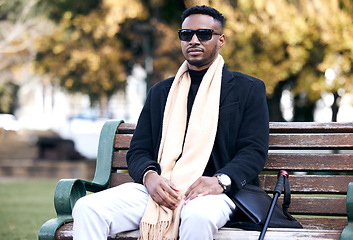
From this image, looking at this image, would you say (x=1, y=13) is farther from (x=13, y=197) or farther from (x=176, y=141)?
(x=176, y=141)

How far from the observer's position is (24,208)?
419 inches

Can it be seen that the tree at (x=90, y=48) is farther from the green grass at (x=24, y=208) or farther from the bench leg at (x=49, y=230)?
the bench leg at (x=49, y=230)

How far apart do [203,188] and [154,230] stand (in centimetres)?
38

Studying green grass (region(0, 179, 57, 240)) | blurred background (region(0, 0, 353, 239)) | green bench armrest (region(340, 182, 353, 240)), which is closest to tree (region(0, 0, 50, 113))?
blurred background (region(0, 0, 353, 239))

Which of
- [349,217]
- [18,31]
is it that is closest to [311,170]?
[349,217]

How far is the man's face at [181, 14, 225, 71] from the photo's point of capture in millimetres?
4227

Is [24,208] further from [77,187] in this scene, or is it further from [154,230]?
[154,230]

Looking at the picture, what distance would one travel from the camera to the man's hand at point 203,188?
3.69 meters

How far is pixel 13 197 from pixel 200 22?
9.23 m

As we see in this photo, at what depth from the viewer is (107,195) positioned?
3.77 meters

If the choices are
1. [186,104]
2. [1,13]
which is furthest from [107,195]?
[1,13]

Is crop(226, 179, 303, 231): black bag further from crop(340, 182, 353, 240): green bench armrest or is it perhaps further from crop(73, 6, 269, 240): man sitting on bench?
crop(340, 182, 353, 240): green bench armrest

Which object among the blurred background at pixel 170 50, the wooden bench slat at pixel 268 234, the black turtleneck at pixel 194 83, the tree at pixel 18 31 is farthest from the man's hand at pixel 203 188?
the tree at pixel 18 31

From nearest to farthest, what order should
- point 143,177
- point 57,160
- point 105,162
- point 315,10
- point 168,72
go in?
point 143,177 → point 105,162 → point 315,10 → point 168,72 → point 57,160
